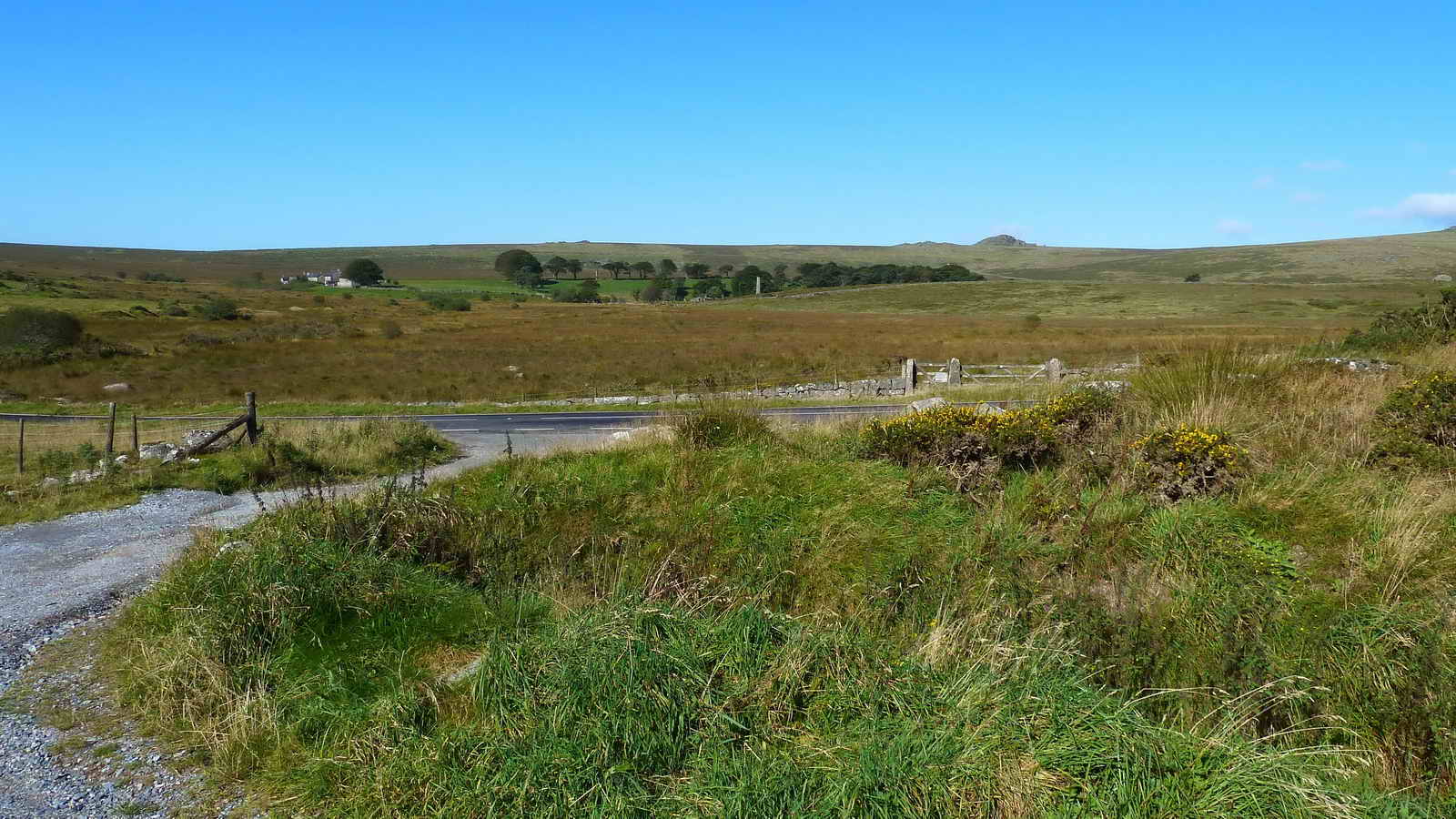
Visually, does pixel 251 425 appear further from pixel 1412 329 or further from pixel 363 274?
pixel 363 274

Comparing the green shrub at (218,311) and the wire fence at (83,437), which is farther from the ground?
the green shrub at (218,311)

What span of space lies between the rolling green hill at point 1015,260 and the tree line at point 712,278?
21.5 m

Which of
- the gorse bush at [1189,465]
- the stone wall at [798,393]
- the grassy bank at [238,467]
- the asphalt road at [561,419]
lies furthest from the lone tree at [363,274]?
the gorse bush at [1189,465]

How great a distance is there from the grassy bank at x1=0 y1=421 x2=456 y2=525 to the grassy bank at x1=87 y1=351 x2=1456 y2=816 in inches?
194

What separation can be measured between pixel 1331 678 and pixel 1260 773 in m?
1.73

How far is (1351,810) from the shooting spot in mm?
3938

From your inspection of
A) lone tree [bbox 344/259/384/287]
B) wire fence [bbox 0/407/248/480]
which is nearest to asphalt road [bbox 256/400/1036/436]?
wire fence [bbox 0/407/248/480]

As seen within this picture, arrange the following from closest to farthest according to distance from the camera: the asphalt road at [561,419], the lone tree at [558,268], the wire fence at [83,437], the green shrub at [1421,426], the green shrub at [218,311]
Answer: the green shrub at [1421,426]
the wire fence at [83,437]
the asphalt road at [561,419]
the green shrub at [218,311]
the lone tree at [558,268]

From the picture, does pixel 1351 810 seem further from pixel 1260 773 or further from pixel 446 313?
pixel 446 313

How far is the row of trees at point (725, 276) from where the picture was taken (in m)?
113

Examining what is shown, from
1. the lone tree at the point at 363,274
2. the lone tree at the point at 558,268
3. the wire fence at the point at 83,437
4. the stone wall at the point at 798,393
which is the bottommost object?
the wire fence at the point at 83,437

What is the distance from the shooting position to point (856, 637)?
547 centimetres

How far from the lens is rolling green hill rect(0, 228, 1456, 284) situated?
→ 113125 mm

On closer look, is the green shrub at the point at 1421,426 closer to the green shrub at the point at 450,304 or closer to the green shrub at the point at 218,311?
the green shrub at the point at 218,311
